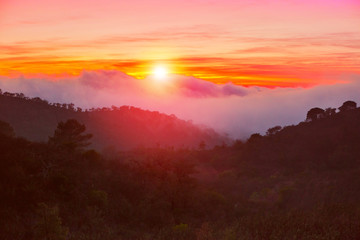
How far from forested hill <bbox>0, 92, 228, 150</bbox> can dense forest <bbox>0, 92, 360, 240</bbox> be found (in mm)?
64025

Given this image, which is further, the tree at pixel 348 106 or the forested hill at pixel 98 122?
the forested hill at pixel 98 122

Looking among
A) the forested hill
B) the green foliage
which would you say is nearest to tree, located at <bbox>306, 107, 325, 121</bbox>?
the forested hill

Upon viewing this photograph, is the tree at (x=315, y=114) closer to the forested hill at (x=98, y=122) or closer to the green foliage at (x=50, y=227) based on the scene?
the forested hill at (x=98, y=122)

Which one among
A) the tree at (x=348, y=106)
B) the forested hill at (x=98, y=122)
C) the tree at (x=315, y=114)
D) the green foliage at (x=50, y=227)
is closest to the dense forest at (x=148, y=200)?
the green foliage at (x=50, y=227)

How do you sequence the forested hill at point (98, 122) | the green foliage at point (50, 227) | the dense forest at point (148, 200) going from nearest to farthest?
the green foliage at point (50, 227)
the dense forest at point (148, 200)
the forested hill at point (98, 122)

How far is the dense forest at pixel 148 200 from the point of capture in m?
20.7

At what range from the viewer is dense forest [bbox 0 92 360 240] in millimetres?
20656

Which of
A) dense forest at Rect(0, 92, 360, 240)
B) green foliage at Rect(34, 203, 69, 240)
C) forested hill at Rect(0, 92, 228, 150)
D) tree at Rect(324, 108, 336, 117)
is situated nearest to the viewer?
green foliage at Rect(34, 203, 69, 240)

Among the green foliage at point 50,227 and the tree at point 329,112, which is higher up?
the tree at point 329,112

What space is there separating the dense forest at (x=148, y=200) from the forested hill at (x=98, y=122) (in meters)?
64.0

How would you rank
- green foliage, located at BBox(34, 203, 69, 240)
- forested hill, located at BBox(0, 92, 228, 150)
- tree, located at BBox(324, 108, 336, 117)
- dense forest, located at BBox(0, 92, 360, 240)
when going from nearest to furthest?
1. green foliage, located at BBox(34, 203, 69, 240)
2. dense forest, located at BBox(0, 92, 360, 240)
3. tree, located at BBox(324, 108, 336, 117)
4. forested hill, located at BBox(0, 92, 228, 150)

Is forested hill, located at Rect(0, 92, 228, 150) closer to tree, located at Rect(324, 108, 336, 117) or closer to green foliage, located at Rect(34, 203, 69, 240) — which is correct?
tree, located at Rect(324, 108, 336, 117)

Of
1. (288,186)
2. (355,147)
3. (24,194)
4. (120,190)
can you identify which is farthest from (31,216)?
(355,147)

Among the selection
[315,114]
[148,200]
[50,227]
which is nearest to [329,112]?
[315,114]
